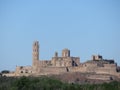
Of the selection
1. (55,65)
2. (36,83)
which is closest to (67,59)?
(55,65)

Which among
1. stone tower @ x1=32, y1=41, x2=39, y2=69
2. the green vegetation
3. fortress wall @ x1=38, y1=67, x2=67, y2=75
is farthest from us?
stone tower @ x1=32, y1=41, x2=39, y2=69

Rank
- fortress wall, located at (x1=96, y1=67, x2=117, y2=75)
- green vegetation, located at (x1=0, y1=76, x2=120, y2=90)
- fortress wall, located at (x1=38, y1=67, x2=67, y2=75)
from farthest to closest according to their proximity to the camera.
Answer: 1. fortress wall, located at (x1=38, y1=67, x2=67, y2=75)
2. fortress wall, located at (x1=96, y1=67, x2=117, y2=75)
3. green vegetation, located at (x1=0, y1=76, x2=120, y2=90)

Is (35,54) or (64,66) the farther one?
(35,54)

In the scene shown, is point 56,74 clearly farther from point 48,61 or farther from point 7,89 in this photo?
point 7,89

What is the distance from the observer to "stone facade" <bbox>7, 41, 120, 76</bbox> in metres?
101

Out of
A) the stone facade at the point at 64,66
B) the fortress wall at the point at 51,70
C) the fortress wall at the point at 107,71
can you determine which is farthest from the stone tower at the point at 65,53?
the fortress wall at the point at 107,71

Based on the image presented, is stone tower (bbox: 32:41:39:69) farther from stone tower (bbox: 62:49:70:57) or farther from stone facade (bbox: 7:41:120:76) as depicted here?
stone tower (bbox: 62:49:70:57)

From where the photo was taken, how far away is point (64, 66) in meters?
107

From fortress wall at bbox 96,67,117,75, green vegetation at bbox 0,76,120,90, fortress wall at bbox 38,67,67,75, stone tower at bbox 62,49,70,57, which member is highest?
stone tower at bbox 62,49,70,57

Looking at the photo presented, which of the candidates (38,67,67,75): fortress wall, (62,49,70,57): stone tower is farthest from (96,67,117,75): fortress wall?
(62,49,70,57): stone tower

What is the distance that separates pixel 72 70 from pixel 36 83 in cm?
2359

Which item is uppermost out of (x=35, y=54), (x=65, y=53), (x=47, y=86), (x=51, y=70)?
(x=35, y=54)

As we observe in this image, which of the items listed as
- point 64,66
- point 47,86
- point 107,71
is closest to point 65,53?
point 64,66

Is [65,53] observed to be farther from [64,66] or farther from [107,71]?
[107,71]
